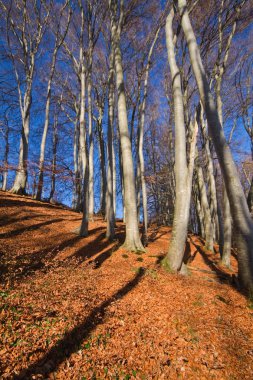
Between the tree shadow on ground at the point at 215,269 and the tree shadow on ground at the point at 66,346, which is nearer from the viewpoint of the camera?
the tree shadow on ground at the point at 66,346

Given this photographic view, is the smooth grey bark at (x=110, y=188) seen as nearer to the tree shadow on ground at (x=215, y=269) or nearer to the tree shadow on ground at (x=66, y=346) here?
the tree shadow on ground at (x=215, y=269)

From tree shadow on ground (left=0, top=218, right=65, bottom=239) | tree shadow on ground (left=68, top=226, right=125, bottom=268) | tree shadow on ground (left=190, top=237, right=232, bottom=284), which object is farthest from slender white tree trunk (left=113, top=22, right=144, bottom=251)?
tree shadow on ground (left=0, top=218, right=65, bottom=239)

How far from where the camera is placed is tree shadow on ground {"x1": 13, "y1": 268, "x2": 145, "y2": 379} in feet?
7.18

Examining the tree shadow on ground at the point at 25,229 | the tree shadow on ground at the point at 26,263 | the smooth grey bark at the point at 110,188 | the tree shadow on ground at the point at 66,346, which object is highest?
the smooth grey bark at the point at 110,188

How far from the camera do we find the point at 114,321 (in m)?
3.21

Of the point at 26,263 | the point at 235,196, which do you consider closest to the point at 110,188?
the point at 26,263

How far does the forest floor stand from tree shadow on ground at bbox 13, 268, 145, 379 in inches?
0.4

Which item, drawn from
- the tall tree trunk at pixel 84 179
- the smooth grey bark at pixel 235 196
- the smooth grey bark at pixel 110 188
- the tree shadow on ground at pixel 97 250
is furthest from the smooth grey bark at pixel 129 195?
the smooth grey bark at pixel 235 196

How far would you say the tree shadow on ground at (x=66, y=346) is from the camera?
2.19 meters

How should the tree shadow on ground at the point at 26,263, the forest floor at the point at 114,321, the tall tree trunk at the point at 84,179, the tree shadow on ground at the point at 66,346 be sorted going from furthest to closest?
the tall tree trunk at the point at 84,179 < the tree shadow on ground at the point at 26,263 < the forest floor at the point at 114,321 < the tree shadow on ground at the point at 66,346

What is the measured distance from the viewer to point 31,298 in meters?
3.36

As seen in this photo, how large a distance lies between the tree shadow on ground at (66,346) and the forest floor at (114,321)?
0.01 metres

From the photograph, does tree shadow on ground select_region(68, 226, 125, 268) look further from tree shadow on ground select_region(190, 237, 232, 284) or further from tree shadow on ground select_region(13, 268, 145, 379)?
tree shadow on ground select_region(190, 237, 232, 284)

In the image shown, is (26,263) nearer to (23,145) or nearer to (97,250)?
(97,250)
